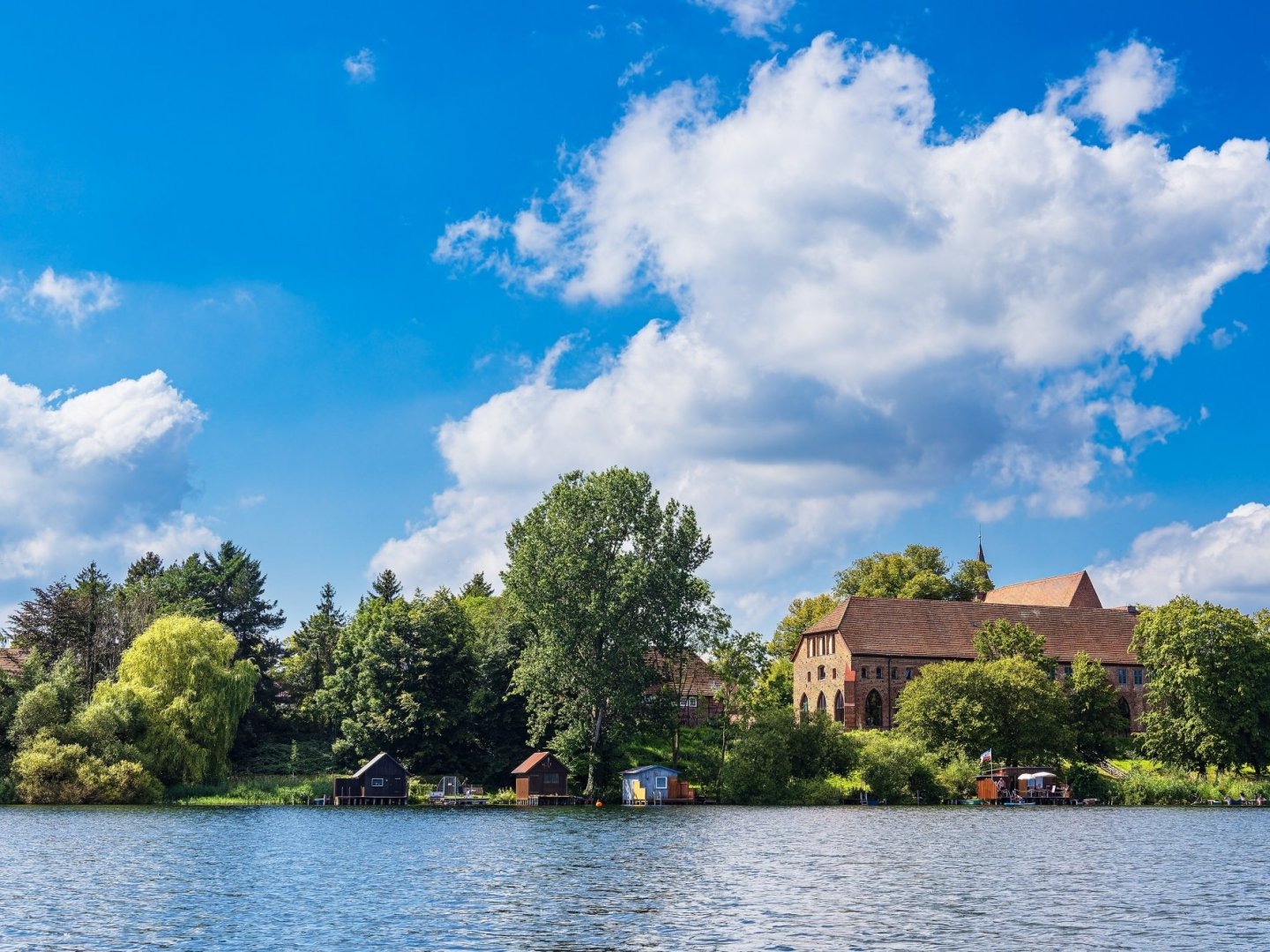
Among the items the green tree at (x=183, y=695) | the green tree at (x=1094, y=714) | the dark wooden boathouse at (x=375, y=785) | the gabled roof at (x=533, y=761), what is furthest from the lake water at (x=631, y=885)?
the green tree at (x=1094, y=714)

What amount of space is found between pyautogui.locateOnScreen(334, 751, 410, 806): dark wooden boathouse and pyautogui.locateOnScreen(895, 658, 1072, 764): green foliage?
117 feet

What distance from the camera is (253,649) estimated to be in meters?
100

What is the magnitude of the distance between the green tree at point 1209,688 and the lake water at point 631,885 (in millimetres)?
23592

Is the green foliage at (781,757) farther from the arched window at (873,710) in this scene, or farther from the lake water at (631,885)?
the arched window at (873,710)

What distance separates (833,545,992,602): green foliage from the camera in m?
128

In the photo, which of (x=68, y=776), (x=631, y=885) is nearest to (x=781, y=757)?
(x=68, y=776)

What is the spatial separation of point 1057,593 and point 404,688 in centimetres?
7546

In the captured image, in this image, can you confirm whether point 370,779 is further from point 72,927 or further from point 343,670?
point 72,927

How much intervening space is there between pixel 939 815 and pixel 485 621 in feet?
142

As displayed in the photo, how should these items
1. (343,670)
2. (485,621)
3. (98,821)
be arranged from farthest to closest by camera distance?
(485,621) → (343,670) → (98,821)

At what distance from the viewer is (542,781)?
80125 mm

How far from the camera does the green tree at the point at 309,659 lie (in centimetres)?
10288

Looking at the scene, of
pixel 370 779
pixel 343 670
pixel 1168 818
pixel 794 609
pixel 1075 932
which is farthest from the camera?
pixel 794 609

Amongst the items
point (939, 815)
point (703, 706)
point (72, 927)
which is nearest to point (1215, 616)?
point (939, 815)
